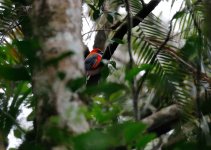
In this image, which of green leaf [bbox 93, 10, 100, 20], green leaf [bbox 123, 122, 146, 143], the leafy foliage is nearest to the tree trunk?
the leafy foliage

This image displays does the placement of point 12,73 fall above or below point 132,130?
above

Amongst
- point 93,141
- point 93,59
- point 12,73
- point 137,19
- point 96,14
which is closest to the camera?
point 93,141

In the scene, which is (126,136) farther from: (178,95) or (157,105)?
(157,105)

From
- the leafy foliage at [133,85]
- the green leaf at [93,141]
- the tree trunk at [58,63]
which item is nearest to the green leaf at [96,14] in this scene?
the leafy foliage at [133,85]

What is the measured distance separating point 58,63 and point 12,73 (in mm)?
169

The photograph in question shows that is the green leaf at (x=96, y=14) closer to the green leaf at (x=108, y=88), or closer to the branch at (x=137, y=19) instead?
the branch at (x=137, y=19)

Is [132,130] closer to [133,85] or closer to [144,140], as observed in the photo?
[144,140]

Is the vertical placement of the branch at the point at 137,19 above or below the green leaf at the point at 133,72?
above

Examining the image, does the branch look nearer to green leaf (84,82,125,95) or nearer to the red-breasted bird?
the red-breasted bird

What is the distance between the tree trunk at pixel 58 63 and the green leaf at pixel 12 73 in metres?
0.05

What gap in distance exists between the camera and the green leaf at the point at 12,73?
1559 mm

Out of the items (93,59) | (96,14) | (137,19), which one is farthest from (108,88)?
(93,59)

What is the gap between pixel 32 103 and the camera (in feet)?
6.59

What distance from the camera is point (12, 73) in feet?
5.15
